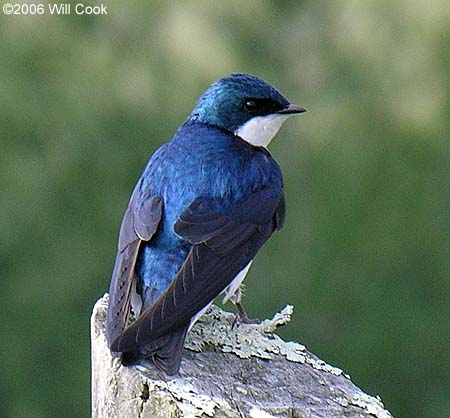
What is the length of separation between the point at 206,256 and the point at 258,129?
1.56ft

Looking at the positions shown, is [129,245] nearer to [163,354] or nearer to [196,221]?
[196,221]

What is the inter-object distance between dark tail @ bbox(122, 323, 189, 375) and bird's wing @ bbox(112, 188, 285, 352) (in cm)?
1

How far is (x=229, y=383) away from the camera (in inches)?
74.5

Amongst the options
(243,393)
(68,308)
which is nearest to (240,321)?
(243,393)

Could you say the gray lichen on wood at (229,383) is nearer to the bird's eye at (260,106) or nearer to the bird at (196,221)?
the bird at (196,221)

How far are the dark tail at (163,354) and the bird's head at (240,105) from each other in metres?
0.72

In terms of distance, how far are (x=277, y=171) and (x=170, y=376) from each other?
772 mm

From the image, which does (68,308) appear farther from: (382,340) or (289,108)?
(289,108)

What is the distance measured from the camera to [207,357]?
2.02 metres

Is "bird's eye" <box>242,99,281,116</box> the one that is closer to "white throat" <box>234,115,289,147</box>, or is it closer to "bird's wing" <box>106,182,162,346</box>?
"white throat" <box>234,115,289,147</box>

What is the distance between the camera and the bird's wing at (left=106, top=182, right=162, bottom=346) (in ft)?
6.64

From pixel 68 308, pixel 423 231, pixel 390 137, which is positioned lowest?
pixel 68 308

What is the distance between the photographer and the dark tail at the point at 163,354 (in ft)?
6.09

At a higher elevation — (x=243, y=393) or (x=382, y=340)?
(x=243, y=393)
